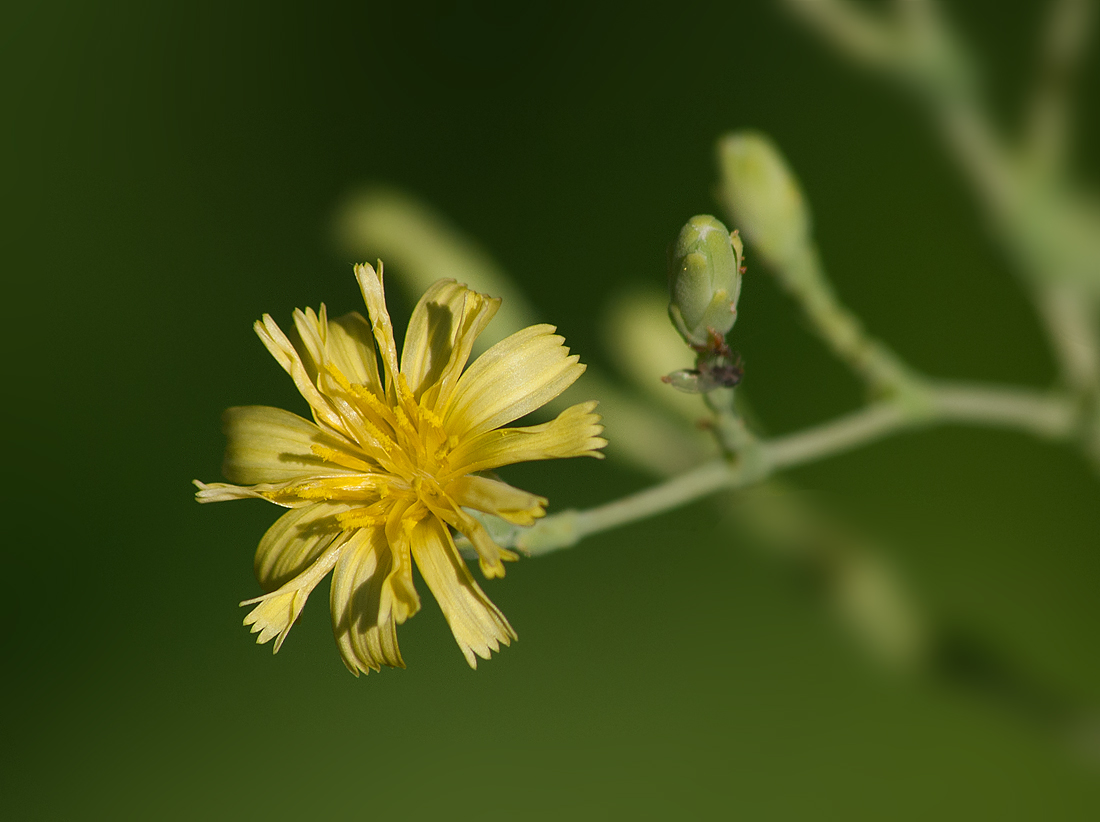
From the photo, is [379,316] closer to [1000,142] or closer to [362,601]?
[362,601]

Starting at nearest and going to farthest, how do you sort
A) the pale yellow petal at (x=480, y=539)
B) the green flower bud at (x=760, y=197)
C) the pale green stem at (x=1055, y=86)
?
the pale yellow petal at (x=480, y=539) < the green flower bud at (x=760, y=197) < the pale green stem at (x=1055, y=86)

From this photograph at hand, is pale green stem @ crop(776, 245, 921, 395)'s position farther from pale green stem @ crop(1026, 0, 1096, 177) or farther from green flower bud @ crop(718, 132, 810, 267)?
pale green stem @ crop(1026, 0, 1096, 177)

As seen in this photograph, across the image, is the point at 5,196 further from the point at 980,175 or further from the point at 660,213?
the point at 980,175

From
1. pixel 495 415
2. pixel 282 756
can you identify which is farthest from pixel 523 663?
pixel 495 415

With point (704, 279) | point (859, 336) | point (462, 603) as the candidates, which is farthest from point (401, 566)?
point (859, 336)

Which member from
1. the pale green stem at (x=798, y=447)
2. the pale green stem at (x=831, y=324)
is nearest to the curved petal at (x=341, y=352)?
the pale green stem at (x=798, y=447)

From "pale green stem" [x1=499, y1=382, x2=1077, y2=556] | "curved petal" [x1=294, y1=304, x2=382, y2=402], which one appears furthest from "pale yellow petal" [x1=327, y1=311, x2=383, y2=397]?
"pale green stem" [x1=499, y1=382, x2=1077, y2=556]

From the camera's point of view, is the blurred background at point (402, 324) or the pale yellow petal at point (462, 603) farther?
the blurred background at point (402, 324)

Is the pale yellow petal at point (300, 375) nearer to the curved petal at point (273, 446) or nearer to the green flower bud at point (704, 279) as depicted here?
the curved petal at point (273, 446)
